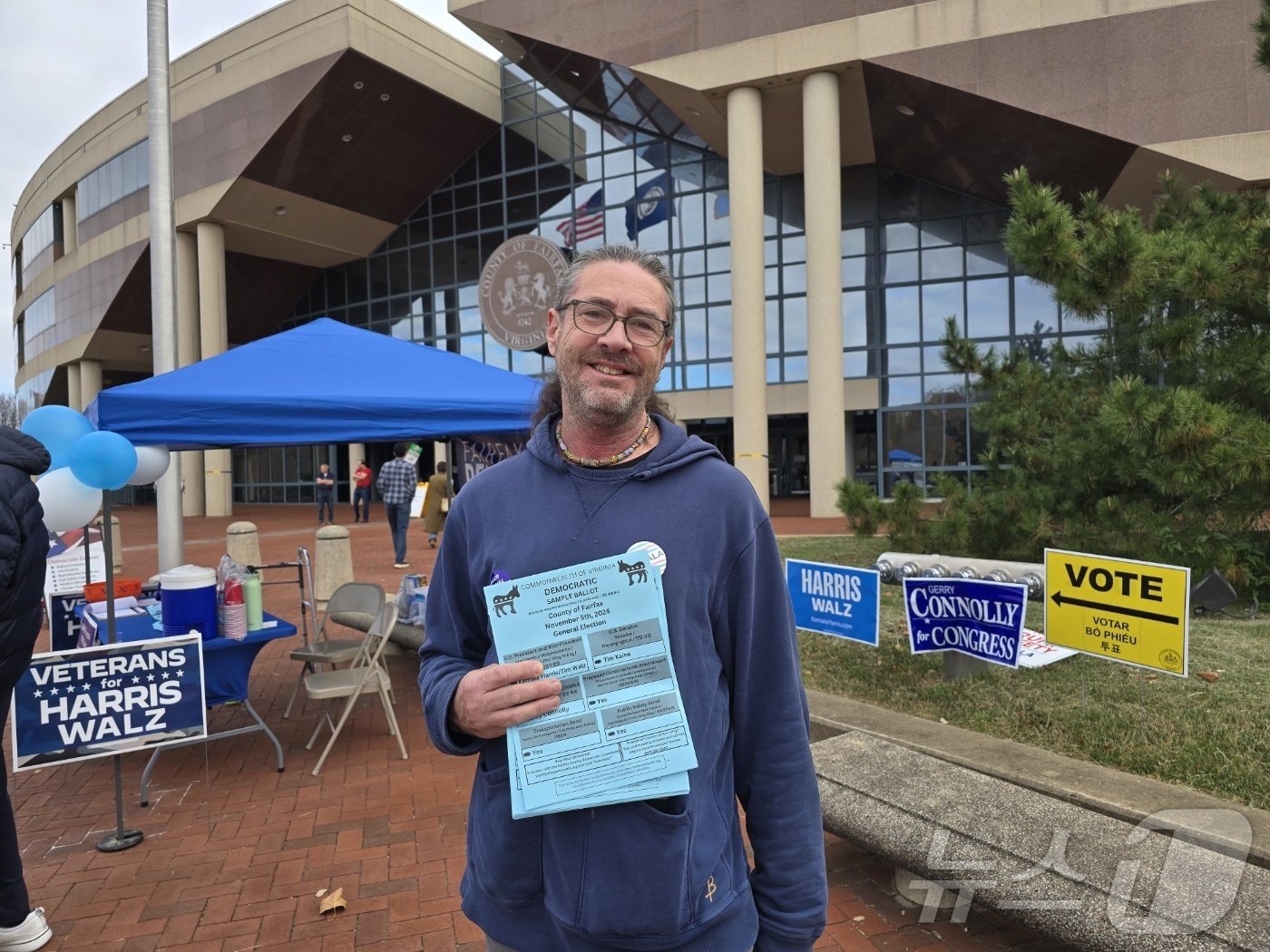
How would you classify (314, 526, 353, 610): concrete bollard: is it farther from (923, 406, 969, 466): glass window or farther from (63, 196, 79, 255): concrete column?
(63, 196, 79, 255): concrete column

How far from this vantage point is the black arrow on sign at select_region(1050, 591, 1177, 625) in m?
3.75

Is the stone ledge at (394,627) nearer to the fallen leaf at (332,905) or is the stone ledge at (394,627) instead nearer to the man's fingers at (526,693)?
the fallen leaf at (332,905)

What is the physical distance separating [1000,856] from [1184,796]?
1236mm

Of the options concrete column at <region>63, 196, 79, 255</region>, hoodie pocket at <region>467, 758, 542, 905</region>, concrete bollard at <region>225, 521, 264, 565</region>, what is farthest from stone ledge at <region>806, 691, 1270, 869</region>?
concrete column at <region>63, 196, 79, 255</region>

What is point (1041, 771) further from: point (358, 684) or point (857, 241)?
point (857, 241)

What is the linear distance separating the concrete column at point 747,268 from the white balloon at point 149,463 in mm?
13514

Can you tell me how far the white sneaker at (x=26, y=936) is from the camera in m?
2.93

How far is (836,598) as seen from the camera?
16.8 ft

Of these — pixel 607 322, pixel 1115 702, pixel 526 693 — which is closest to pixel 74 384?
pixel 1115 702

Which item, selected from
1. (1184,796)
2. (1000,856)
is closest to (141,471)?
(1000,856)

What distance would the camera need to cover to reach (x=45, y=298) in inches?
1275

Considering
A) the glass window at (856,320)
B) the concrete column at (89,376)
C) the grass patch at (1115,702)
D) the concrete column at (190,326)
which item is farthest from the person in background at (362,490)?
the grass patch at (1115,702)

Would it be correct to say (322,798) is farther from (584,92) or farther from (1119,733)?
(584,92)

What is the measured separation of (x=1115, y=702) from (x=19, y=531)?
17.4ft
